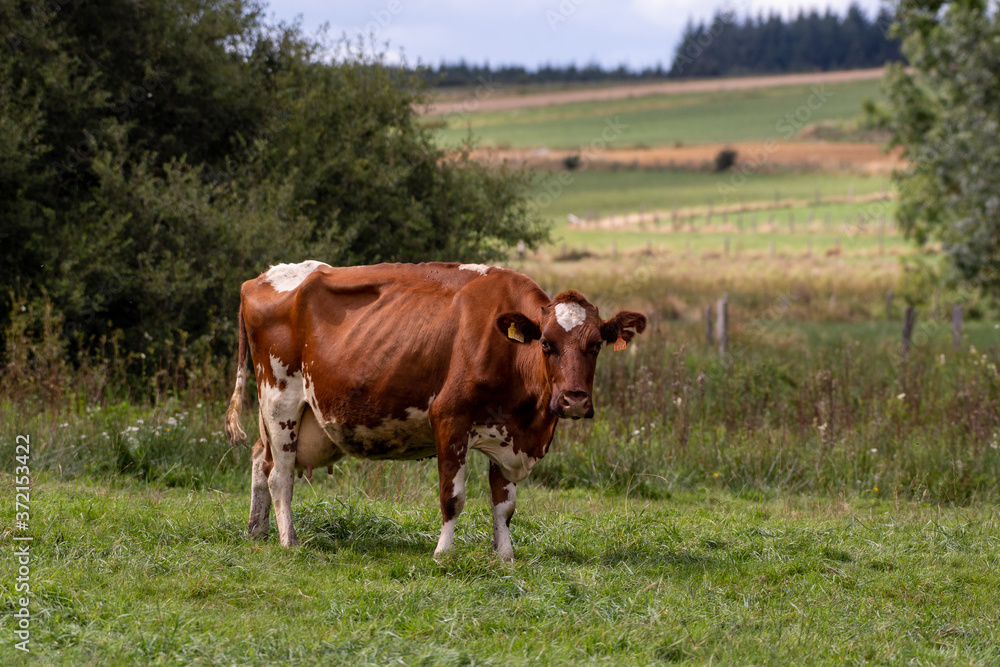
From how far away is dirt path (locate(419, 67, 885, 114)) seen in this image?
129125mm

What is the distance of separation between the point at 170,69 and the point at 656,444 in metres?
11.2

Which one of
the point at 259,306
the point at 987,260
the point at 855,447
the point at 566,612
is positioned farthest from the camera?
the point at 987,260

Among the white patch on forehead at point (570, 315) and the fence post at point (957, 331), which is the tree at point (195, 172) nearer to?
the white patch on forehead at point (570, 315)

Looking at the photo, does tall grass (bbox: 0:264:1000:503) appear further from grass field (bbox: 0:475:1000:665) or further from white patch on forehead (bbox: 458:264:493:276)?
white patch on forehead (bbox: 458:264:493:276)

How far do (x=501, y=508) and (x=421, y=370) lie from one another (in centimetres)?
113

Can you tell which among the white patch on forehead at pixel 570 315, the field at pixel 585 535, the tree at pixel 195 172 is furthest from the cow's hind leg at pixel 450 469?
the tree at pixel 195 172

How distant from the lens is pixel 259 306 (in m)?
7.91

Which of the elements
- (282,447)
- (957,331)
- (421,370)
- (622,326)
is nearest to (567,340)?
(622,326)

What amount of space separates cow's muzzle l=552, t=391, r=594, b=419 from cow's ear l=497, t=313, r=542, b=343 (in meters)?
0.56

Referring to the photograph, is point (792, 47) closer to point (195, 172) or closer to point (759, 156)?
point (759, 156)

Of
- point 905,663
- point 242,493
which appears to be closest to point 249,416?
point 242,493

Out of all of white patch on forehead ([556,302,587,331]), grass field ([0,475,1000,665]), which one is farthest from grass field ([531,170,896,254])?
white patch on forehead ([556,302,587,331])

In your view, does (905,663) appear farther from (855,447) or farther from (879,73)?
(879,73)

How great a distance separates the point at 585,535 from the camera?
298 inches
